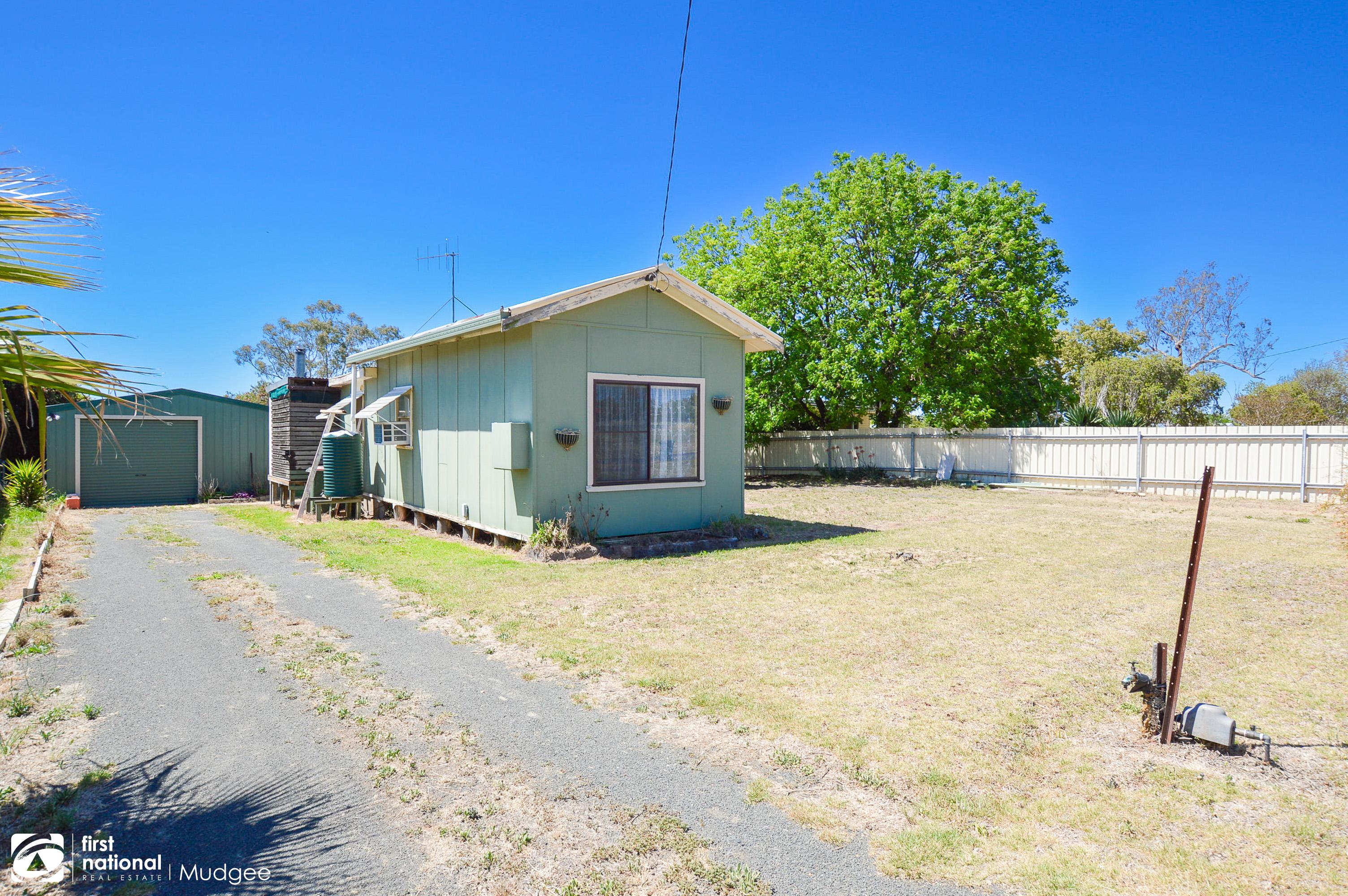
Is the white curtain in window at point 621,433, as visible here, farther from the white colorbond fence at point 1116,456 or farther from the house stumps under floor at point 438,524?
the white colorbond fence at point 1116,456

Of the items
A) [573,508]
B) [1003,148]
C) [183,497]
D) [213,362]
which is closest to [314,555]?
[573,508]

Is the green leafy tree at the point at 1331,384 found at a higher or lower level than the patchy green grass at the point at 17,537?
higher

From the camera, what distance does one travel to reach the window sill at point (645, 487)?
9016mm

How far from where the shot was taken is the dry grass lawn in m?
2.62

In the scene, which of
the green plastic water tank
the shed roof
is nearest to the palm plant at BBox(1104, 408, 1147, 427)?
the green plastic water tank

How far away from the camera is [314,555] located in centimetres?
884

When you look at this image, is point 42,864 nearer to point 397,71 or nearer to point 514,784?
point 514,784

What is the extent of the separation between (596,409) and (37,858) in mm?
6933

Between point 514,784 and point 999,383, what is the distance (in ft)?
65.7

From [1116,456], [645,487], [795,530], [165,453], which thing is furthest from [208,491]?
[1116,456]

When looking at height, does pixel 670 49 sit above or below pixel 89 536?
above

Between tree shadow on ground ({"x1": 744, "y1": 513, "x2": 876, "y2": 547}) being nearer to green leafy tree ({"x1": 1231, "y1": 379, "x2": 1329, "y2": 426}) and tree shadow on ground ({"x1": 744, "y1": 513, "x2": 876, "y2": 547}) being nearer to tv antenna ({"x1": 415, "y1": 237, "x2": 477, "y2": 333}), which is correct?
tv antenna ({"x1": 415, "y1": 237, "x2": 477, "y2": 333})

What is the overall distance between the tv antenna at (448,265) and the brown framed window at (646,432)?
5246mm

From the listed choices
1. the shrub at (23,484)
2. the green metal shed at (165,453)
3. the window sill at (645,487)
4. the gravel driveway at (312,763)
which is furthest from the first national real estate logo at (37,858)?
the green metal shed at (165,453)
